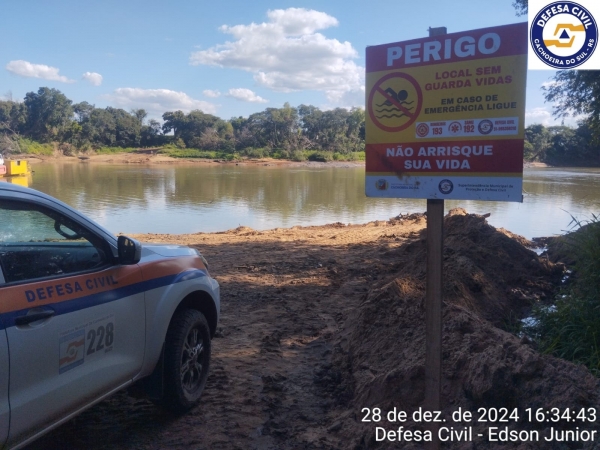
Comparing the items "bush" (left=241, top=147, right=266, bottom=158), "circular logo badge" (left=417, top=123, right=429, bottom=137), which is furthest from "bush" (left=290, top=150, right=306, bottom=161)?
"circular logo badge" (left=417, top=123, right=429, bottom=137)

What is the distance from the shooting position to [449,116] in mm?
2609

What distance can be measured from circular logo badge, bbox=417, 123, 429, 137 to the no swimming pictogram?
5cm

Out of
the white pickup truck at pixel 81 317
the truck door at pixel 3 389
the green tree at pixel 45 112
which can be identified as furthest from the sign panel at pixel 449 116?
the green tree at pixel 45 112

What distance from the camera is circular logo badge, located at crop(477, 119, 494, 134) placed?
8.25 feet

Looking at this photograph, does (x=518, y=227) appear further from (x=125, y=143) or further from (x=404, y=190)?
(x=125, y=143)

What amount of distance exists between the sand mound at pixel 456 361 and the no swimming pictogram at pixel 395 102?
5.51 feet

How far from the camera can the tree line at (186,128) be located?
75.8 metres

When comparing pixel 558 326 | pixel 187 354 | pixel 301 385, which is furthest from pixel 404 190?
pixel 558 326

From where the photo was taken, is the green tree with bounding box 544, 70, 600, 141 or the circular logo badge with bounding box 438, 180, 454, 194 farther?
the green tree with bounding box 544, 70, 600, 141

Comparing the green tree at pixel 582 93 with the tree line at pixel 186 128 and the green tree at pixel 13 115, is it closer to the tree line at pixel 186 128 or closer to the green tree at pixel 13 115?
the tree line at pixel 186 128

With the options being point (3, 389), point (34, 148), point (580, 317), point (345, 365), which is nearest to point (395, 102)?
point (3, 389)

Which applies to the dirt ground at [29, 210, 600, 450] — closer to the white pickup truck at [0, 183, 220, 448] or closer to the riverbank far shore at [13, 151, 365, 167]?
the white pickup truck at [0, 183, 220, 448]

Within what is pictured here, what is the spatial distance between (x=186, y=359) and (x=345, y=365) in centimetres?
158

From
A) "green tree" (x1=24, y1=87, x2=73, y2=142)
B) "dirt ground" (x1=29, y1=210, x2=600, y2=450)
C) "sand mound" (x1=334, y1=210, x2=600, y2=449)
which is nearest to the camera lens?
"sand mound" (x1=334, y1=210, x2=600, y2=449)
